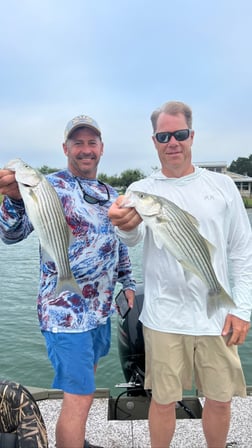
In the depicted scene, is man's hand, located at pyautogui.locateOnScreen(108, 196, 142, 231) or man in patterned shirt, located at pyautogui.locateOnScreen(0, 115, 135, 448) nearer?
man's hand, located at pyautogui.locateOnScreen(108, 196, 142, 231)

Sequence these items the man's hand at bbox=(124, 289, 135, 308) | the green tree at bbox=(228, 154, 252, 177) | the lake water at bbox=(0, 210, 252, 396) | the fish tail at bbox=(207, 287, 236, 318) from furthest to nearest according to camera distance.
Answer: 1. the green tree at bbox=(228, 154, 252, 177)
2. the lake water at bbox=(0, 210, 252, 396)
3. the man's hand at bbox=(124, 289, 135, 308)
4. the fish tail at bbox=(207, 287, 236, 318)

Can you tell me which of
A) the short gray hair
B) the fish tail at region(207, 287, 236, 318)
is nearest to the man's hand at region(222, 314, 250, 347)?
the fish tail at region(207, 287, 236, 318)

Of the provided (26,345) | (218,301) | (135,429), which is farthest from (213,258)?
(26,345)

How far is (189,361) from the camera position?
2.76 metres

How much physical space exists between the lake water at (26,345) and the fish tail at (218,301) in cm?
401

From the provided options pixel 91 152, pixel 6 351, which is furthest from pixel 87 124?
pixel 6 351

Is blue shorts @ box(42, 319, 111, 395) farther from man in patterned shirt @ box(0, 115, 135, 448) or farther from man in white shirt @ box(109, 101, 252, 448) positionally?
man in white shirt @ box(109, 101, 252, 448)

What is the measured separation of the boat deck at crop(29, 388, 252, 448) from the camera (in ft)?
10.8

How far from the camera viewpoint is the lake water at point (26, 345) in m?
6.95

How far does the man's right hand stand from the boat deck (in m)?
2.10

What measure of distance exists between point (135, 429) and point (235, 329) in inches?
57.1

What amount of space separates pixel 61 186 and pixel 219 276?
4.19ft

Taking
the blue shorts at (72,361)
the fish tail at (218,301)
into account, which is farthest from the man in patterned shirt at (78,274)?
the fish tail at (218,301)

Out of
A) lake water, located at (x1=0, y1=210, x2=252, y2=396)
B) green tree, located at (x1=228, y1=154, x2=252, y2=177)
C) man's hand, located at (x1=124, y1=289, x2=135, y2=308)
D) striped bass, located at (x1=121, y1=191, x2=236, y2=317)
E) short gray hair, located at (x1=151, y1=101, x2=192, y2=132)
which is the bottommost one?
lake water, located at (x1=0, y1=210, x2=252, y2=396)
